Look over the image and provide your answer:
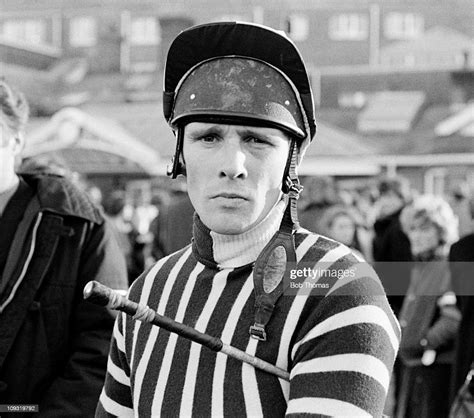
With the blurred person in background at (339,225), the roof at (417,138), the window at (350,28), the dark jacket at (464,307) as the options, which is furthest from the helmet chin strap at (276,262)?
the window at (350,28)

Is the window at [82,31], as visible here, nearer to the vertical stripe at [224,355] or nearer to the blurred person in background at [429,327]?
the blurred person in background at [429,327]

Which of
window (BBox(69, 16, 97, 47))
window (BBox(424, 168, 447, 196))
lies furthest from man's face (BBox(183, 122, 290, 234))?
window (BBox(69, 16, 97, 47))

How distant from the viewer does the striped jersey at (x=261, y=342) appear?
53.1 inches

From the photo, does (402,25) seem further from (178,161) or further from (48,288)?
(178,161)

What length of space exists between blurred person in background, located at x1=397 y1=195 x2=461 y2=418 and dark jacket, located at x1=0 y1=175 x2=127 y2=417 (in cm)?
264

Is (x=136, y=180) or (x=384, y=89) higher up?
(x=384, y=89)

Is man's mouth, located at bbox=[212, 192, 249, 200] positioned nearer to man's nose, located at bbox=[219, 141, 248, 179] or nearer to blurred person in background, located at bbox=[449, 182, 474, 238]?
man's nose, located at bbox=[219, 141, 248, 179]

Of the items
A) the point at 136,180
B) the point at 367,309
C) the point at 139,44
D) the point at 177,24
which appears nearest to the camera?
the point at 367,309

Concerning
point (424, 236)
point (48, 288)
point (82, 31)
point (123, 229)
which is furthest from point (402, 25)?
point (48, 288)

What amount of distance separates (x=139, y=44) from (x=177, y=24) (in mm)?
3329

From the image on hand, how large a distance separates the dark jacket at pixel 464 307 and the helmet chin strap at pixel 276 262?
2903mm

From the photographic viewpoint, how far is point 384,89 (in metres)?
26.5

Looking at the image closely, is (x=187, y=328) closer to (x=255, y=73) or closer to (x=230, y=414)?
(x=230, y=414)

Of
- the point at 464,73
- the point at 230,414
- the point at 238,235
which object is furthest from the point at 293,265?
the point at 464,73
